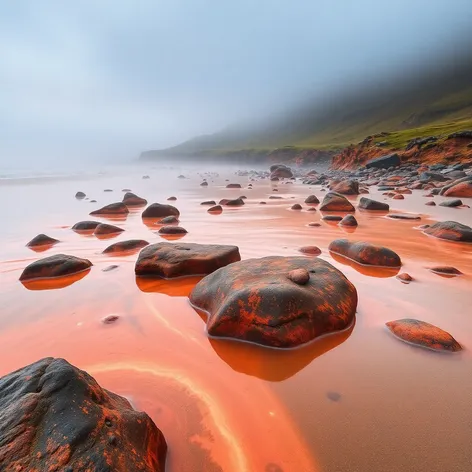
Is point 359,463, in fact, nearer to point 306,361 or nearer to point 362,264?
point 306,361

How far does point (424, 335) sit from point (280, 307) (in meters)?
0.86

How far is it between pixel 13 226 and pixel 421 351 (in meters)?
6.81

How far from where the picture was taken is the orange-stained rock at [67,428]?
942 millimetres

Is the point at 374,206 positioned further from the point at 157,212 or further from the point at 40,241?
the point at 40,241

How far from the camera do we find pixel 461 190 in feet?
29.8

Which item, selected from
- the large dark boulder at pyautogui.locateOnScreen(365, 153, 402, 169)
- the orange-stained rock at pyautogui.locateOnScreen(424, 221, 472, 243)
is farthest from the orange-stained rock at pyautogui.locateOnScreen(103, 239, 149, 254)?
the large dark boulder at pyautogui.locateOnScreen(365, 153, 402, 169)

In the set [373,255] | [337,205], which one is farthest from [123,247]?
[337,205]

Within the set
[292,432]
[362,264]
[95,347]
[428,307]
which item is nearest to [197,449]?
[292,432]

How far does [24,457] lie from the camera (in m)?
0.94

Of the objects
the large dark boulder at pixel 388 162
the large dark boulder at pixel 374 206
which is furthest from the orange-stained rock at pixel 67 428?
the large dark boulder at pixel 388 162

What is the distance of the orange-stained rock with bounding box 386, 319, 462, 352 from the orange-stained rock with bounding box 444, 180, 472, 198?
8741 millimetres

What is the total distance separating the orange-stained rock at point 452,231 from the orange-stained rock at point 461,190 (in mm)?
5294

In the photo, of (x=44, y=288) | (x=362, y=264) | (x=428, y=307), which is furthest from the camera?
(x=362, y=264)

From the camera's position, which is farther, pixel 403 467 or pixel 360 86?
pixel 360 86
